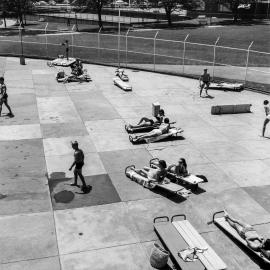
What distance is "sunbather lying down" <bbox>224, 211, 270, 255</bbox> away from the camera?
9.36 metres

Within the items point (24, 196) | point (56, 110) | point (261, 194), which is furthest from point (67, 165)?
point (56, 110)

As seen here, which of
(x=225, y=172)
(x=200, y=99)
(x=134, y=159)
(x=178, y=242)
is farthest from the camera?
(x=200, y=99)

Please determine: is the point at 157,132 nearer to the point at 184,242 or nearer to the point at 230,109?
the point at 230,109

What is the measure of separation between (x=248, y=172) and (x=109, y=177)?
4806mm

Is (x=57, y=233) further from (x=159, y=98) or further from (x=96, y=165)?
(x=159, y=98)

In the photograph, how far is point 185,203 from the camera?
1234cm

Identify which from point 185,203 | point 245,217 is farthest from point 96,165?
point 245,217

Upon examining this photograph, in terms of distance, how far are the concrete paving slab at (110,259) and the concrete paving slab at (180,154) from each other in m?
5.55

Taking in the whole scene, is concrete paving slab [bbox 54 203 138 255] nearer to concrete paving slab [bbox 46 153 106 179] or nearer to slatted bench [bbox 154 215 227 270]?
slatted bench [bbox 154 215 227 270]

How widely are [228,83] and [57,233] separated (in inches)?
744

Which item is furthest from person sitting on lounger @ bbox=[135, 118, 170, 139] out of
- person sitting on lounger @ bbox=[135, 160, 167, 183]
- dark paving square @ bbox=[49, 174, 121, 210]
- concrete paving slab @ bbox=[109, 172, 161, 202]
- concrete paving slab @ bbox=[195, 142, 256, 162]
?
person sitting on lounger @ bbox=[135, 160, 167, 183]

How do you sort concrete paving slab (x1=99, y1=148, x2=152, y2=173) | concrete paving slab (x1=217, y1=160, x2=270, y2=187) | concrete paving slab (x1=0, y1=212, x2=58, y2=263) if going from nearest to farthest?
concrete paving slab (x1=0, y1=212, x2=58, y2=263) < concrete paving slab (x1=217, y1=160, x2=270, y2=187) < concrete paving slab (x1=99, y1=148, x2=152, y2=173)

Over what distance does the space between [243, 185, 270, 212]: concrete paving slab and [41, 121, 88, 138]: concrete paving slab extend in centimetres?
779

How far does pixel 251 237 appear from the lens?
9852 millimetres
